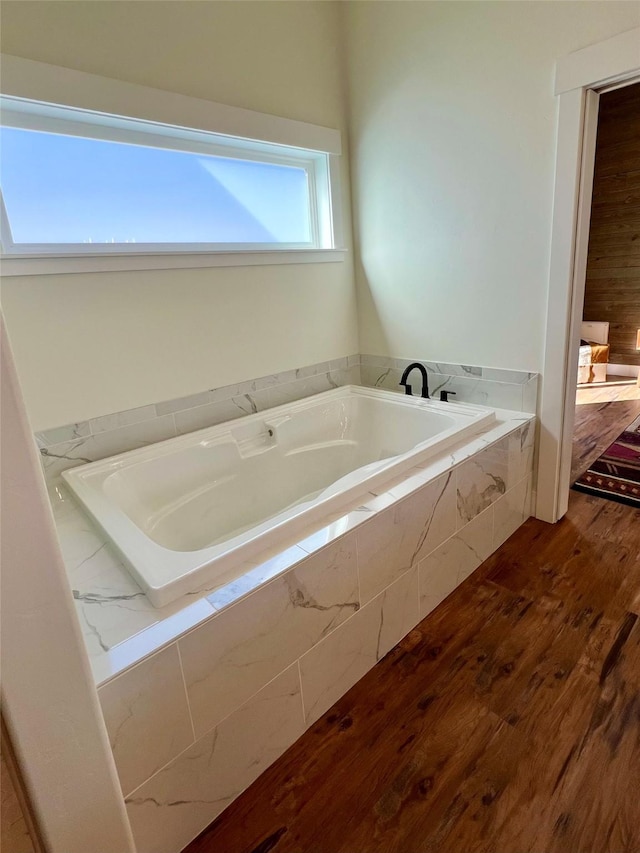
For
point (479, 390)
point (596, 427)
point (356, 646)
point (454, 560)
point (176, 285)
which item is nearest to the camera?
point (356, 646)

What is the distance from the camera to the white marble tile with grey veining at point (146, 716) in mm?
956

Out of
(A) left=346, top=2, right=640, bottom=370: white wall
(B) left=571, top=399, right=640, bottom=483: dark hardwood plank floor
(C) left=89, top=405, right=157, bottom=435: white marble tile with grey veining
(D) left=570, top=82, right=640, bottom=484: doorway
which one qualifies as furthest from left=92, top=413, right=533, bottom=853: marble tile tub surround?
(D) left=570, top=82, right=640, bottom=484: doorway

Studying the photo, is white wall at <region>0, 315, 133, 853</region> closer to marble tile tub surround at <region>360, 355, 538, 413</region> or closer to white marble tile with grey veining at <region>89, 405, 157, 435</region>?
white marble tile with grey veining at <region>89, 405, 157, 435</region>

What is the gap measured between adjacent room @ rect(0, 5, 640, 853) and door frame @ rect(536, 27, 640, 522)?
0.5 inches

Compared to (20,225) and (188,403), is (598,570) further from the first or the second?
(20,225)

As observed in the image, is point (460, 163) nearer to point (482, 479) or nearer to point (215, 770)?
point (482, 479)

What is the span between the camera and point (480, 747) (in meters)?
1.29

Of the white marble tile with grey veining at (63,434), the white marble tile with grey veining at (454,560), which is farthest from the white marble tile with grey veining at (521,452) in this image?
the white marble tile with grey veining at (63,434)

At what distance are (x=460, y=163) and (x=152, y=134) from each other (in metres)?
1.38

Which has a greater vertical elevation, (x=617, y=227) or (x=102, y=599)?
(x=617, y=227)

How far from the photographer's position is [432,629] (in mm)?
1712

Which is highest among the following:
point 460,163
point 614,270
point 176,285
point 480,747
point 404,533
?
point 460,163

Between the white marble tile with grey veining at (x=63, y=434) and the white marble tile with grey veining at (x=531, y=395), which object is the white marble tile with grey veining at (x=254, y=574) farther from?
the white marble tile with grey veining at (x=531, y=395)

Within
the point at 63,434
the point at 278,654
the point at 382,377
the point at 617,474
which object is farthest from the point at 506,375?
the point at 63,434
